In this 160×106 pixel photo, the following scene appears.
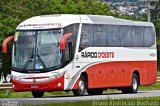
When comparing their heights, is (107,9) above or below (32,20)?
below

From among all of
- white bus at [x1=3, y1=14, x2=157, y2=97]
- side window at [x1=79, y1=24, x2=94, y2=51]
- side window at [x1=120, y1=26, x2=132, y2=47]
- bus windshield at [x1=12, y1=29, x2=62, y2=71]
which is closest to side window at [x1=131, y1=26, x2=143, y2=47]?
white bus at [x1=3, y1=14, x2=157, y2=97]

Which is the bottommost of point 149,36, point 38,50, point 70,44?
point 149,36

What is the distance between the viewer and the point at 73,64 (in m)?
34.3

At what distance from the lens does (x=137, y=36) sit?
40.1 metres

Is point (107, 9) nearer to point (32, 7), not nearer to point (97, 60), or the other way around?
point (32, 7)

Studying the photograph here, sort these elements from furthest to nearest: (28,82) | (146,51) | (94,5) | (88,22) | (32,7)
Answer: (94,5) → (32,7) → (146,51) → (88,22) → (28,82)

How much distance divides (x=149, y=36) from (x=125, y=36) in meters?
2.74

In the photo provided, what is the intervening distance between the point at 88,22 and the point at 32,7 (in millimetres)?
29523

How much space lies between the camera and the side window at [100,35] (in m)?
36.2

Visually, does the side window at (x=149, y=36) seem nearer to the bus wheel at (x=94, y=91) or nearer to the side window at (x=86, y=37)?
the bus wheel at (x=94, y=91)

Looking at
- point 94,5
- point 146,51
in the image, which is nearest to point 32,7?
point 94,5

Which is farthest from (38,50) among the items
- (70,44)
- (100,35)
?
(100,35)

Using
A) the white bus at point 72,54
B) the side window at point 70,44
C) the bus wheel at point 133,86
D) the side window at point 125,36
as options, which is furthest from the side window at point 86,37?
the bus wheel at point 133,86

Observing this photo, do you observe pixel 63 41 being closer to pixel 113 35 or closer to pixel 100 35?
pixel 100 35
